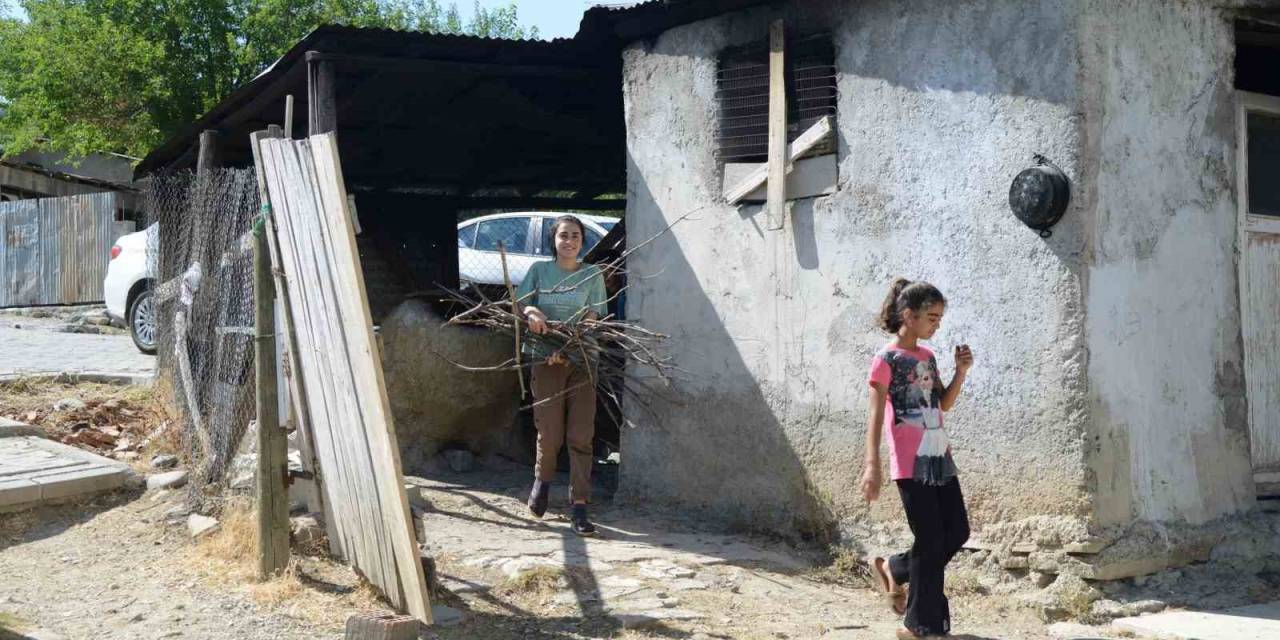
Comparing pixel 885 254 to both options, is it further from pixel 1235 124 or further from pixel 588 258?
Result: pixel 588 258

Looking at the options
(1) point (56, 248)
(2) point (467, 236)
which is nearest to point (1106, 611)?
(2) point (467, 236)

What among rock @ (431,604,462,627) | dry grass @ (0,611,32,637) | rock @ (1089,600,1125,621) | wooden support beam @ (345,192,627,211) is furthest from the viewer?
wooden support beam @ (345,192,627,211)

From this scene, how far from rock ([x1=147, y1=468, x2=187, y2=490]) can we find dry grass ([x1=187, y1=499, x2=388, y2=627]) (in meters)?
1.06

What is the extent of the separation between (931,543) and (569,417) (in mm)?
2445

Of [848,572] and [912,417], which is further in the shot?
[848,572]

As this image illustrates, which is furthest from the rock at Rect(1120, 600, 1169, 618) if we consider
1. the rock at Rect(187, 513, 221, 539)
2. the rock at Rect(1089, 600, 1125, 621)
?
the rock at Rect(187, 513, 221, 539)

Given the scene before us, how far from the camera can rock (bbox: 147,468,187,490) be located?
719 cm

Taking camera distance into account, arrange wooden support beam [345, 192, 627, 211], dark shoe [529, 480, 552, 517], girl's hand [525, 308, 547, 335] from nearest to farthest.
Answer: girl's hand [525, 308, 547, 335], dark shoe [529, 480, 552, 517], wooden support beam [345, 192, 627, 211]

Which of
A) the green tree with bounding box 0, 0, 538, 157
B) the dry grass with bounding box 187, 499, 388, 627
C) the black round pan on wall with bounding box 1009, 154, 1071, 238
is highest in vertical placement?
the green tree with bounding box 0, 0, 538, 157

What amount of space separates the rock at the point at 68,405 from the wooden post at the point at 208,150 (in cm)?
206

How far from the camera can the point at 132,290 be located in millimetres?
13195

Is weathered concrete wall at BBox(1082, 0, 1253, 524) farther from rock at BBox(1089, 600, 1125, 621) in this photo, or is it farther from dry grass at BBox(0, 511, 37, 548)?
dry grass at BBox(0, 511, 37, 548)

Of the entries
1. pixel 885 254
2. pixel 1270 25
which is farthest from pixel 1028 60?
pixel 1270 25

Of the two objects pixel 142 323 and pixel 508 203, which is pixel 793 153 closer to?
pixel 508 203
